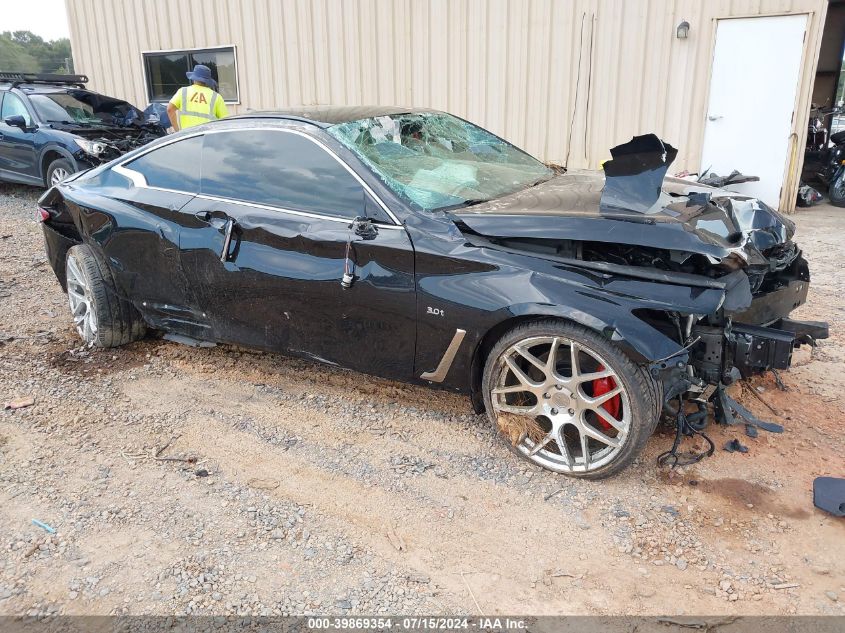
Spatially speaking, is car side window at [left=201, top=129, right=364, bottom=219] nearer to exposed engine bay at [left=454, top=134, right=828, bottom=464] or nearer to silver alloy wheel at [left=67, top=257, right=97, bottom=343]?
exposed engine bay at [left=454, top=134, right=828, bottom=464]

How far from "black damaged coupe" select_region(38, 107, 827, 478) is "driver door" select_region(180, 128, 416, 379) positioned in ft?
0.03

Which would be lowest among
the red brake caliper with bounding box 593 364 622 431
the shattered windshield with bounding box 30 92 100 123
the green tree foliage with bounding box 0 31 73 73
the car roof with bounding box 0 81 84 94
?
the red brake caliper with bounding box 593 364 622 431

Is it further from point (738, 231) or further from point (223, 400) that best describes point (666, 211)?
point (223, 400)

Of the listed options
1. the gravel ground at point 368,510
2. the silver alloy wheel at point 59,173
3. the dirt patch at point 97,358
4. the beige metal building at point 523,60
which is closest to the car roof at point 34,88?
the silver alloy wheel at point 59,173

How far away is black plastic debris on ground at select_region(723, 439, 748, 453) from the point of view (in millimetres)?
3176

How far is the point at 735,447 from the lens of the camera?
3.19 metres

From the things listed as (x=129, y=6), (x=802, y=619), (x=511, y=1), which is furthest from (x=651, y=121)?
(x=129, y=6)

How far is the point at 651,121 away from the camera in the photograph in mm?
8867

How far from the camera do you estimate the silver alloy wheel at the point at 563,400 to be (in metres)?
2.87

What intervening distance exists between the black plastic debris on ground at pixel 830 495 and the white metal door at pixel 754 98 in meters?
6.13

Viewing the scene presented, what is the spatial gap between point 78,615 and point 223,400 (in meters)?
1.64

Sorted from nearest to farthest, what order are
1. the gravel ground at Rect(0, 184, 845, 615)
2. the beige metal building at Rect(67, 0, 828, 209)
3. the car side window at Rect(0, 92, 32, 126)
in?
1. the gravel ground at Rect(0, 184, 845, 615)
2. the beige metal building at Rect(67, 0, 828, 209)
3. the car side window at Rect(0, 92, 32, 126)

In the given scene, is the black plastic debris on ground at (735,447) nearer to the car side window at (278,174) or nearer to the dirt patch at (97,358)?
the car side window at (278,174)

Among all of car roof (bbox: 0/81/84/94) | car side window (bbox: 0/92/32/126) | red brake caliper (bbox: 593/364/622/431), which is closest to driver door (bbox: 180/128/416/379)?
red brake caliper (bbox: 593/364/622/431)
